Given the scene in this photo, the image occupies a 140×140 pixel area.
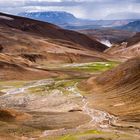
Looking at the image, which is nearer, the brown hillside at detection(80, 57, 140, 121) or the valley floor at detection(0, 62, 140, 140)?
the valley floor at detection(0, 62, 140, 140)

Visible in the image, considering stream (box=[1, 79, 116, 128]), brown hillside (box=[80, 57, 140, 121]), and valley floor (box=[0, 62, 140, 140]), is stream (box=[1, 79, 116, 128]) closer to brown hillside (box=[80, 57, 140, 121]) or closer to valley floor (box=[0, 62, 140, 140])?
valley floor (box=[0, 62, 140, 140])

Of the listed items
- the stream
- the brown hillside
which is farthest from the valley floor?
the brown hillside

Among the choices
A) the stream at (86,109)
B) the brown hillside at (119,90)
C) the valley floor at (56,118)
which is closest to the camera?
the valley floor at (56,118)

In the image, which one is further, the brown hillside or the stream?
the brown hillside

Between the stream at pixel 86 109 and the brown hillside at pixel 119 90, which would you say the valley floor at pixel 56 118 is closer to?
the stream at pixel 86 109

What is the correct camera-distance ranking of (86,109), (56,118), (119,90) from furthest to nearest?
(119,90) → (86,109) → (56,118)

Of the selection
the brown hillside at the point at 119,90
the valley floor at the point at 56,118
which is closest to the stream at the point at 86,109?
the valley floor at the point at 56,118

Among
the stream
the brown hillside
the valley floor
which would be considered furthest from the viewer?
the brown hillside

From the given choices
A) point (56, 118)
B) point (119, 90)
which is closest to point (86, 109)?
point (56, 118)

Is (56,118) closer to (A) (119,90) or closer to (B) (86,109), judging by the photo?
(B) (86,109)

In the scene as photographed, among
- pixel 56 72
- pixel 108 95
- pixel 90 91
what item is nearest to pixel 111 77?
pixel 90 91

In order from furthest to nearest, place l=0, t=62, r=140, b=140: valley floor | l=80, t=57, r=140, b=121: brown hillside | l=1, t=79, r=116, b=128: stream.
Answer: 1. l=80, t=57, r=140, b=121: brown hillside
2. l=1, t=79, r=116, b=128: stream
3. l=0, t=62, r=140, b=140: valley floor
